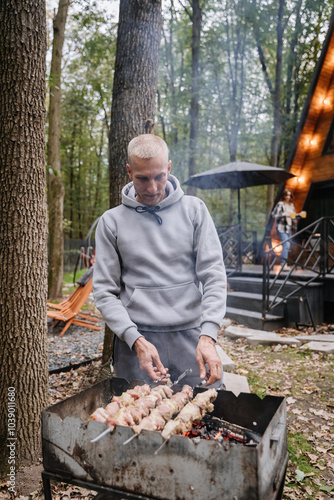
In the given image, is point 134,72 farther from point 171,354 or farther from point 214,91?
point 214,91

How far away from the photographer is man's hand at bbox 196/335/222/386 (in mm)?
2160

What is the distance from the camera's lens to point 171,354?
2564 mm

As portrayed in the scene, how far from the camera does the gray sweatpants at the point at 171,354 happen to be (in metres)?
2.55

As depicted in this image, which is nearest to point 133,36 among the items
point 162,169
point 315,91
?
point 162,169

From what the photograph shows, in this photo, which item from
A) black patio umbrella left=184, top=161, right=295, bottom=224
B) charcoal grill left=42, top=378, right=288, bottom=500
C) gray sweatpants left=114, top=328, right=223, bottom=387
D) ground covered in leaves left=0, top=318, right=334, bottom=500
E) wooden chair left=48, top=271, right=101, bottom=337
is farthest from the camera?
black patio umbrella left=184, top=161, right=295, bottom=224

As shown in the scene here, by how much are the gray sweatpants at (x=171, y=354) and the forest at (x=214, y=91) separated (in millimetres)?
17036

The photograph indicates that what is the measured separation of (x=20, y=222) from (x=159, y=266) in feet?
4.95

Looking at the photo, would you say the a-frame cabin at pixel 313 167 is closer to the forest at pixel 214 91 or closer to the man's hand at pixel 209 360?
the forest at pixel 214 91

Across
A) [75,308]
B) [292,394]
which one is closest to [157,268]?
[292,394]

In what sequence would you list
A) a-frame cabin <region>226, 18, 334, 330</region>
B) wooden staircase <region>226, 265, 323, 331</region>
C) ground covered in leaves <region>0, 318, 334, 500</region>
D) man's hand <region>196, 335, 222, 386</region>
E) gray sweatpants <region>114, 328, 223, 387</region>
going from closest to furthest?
1. man's hand <region>196, 335, 222, 386</region>
2. gray sweatpants <region>114, 328, 223, 387</region>
3. ground covered in leaves <region>0, 318, 334, 500</region>
4. wooden staircase <region>226, 265, 323, 331</region>
5. a-frame cabin <region>226, 18, 334, 330</region>

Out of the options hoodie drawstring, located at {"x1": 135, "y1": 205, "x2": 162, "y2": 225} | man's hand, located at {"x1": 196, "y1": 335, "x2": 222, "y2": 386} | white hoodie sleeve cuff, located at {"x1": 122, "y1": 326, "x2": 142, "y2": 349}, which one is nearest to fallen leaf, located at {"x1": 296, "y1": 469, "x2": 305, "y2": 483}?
man's hand, located at {"x1": 196, "y1": 335, "x2": 222, "y2": 386}

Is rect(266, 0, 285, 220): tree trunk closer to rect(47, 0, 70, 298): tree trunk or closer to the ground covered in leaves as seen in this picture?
rect(47, 0, 70, 298): tree trunk

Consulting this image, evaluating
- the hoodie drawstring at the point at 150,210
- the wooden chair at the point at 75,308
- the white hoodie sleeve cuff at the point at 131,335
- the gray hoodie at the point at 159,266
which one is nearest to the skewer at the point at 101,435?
the white hoodie sleeve cuff at the point at 131,335

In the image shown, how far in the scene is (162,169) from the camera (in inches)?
95.1
